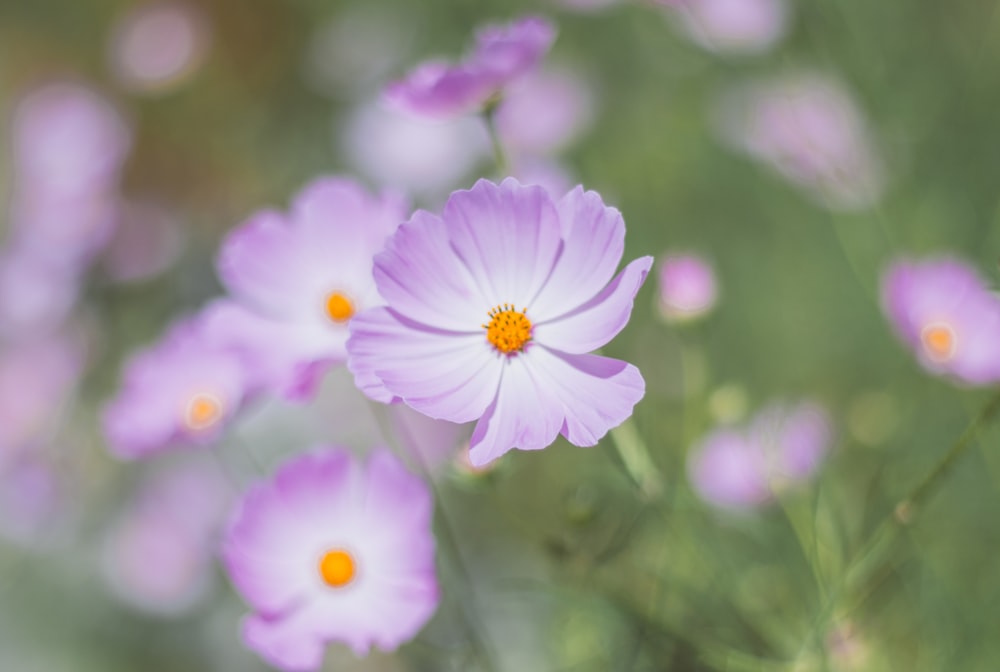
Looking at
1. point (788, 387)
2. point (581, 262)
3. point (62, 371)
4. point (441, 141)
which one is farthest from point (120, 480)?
point (581, 262)

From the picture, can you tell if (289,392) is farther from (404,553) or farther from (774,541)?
(774,541)

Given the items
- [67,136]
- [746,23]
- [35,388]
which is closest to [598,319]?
[746,23]

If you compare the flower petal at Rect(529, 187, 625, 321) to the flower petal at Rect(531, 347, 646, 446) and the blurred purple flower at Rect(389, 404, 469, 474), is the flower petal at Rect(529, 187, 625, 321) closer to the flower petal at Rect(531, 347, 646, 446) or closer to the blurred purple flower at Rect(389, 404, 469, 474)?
the flower petal at Rect(531, 347, 646, 446)

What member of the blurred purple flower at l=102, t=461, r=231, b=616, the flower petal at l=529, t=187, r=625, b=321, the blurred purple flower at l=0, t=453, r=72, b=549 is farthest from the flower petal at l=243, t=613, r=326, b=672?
the blurred purple flower at l=0, t=453, r=72, b=549

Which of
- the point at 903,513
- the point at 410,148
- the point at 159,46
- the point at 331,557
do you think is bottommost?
the point at 903,513

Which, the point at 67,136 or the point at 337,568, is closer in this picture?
the point at 337,568

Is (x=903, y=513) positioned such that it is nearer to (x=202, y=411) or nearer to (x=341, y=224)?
(x=341, y=224)
